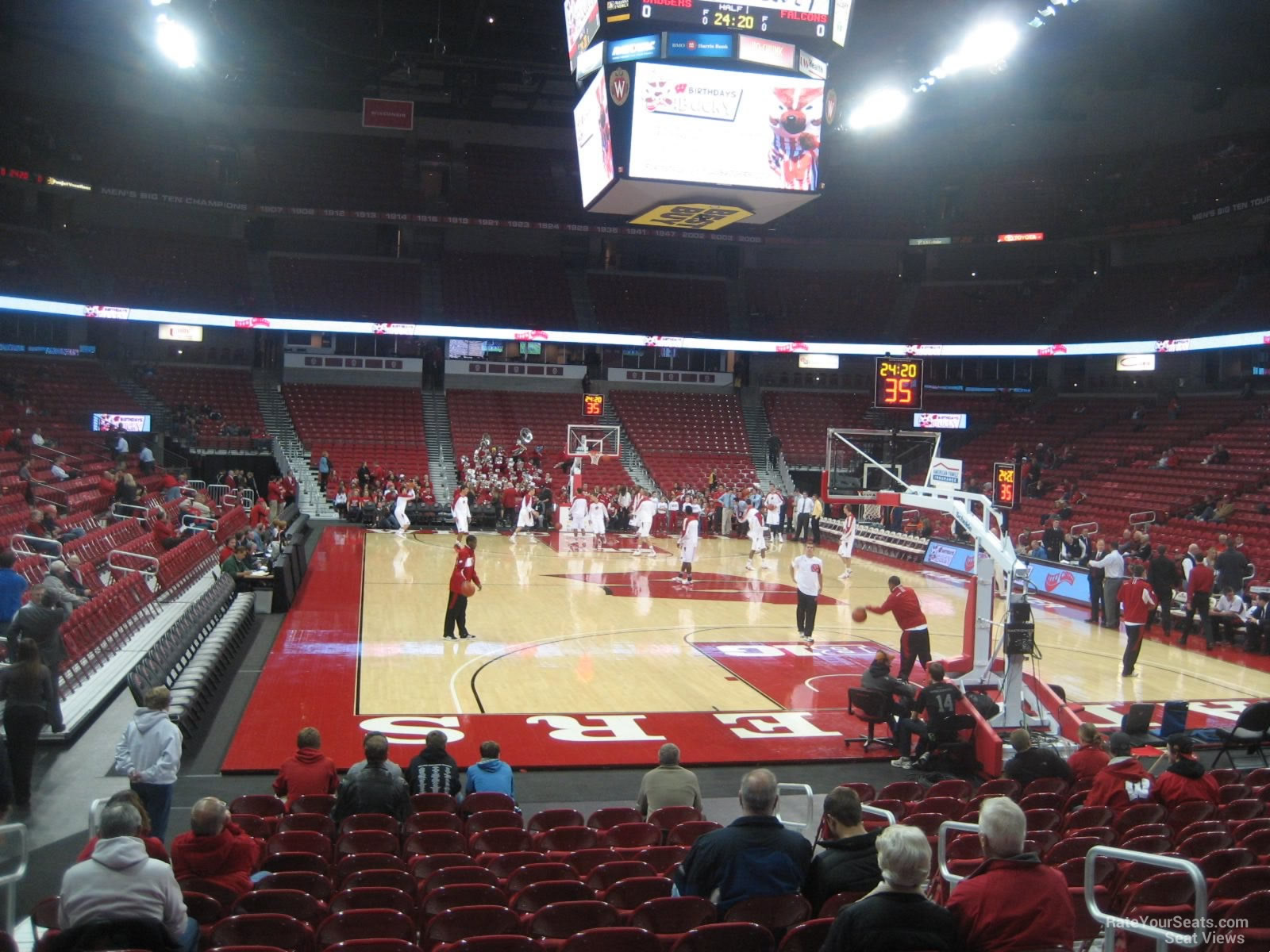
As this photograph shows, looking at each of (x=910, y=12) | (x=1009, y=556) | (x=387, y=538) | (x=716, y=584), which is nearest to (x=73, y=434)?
(x=387, y=538)

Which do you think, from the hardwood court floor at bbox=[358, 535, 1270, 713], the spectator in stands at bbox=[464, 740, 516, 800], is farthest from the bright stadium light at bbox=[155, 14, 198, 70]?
the spectator in stands at bbox=[464, 740, 516, 800]

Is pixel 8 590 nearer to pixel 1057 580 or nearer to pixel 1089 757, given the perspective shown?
pixel 1089 757

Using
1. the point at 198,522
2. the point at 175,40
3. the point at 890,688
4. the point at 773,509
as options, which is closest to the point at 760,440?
the point at 773,509

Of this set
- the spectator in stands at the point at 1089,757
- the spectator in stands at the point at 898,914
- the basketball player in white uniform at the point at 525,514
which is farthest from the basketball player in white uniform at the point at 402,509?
the spectator in stands at the point at 898,914

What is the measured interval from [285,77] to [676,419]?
17.8 meters

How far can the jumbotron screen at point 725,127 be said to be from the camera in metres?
14.8

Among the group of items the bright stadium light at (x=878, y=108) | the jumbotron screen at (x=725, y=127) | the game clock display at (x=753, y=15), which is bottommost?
the jumbotron screen at (x=725, y=127)

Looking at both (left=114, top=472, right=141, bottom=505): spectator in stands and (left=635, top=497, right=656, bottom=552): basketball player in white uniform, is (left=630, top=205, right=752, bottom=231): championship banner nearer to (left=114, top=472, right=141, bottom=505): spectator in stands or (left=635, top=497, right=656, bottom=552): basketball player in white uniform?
(left=635, top=497, right=656, bottom=552): basketball player in white uniform

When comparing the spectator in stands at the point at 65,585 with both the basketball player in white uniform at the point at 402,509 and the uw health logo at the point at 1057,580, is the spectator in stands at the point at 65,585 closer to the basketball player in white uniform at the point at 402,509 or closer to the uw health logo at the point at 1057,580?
the basketball player in white uniform at the point at 402,509

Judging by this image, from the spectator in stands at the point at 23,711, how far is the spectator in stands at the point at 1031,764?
24.6 ft

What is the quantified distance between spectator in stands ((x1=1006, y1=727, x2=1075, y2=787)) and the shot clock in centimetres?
856

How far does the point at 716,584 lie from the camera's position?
872 inches

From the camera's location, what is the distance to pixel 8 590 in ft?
35.0

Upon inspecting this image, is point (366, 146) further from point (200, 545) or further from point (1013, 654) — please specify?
point (1013, 654)
